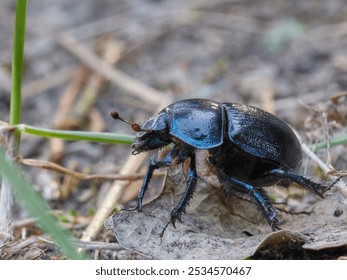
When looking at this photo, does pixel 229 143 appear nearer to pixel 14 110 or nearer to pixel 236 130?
pixel 236 130

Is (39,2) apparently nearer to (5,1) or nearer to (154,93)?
(5,1)

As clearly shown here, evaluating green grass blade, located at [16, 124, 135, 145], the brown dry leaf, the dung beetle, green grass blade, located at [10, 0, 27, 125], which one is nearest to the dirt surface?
the brown dry leaf

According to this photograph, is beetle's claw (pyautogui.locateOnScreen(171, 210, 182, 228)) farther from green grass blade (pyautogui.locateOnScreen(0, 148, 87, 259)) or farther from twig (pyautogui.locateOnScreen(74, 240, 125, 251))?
green grass blade (pyautogui.locateOnScreen(0, 148, 87, 259))

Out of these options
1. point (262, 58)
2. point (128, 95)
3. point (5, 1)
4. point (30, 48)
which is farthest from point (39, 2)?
point (262, 58)

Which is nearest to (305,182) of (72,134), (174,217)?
(174,217)

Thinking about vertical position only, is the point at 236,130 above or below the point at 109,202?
above
